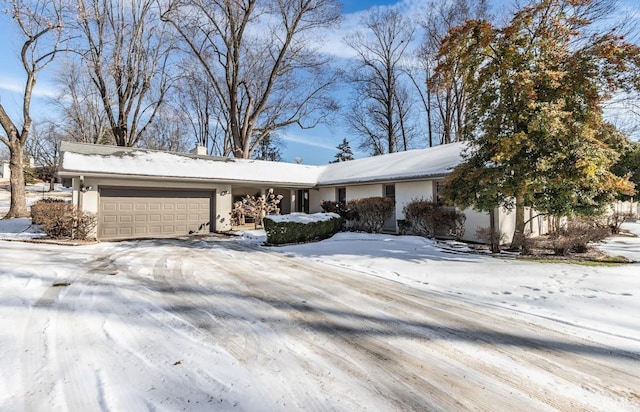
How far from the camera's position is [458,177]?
8852 mm

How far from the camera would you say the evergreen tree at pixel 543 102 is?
23.5 ft

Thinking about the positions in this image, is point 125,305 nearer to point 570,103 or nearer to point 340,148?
point 570,103

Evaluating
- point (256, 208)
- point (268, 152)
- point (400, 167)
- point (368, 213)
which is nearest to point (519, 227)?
point (368, 213)

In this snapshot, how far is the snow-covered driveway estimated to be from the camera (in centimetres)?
238

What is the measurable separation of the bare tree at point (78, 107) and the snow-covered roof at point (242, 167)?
14.6 metres

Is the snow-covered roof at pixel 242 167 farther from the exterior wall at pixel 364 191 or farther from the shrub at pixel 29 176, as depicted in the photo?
the shrub at pixel 29 176

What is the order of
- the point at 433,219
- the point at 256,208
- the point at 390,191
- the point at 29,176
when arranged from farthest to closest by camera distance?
the point at 29,176, the point at 256,208, the point at 390,191, the point at 433,219

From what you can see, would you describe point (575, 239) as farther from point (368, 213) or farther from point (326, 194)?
point (326, 194)

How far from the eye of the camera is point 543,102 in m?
7.40

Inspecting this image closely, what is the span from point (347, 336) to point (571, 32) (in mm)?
9480

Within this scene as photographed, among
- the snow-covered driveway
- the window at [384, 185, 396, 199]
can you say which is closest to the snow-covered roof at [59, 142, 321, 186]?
the window at [384, 185, 396, 199]

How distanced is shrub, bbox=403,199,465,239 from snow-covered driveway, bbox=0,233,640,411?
680 cm

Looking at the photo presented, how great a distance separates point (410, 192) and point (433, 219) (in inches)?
97.3

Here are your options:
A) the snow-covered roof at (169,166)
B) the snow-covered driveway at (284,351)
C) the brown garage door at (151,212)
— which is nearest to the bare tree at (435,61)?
the snow-covered roof at (169,166)
